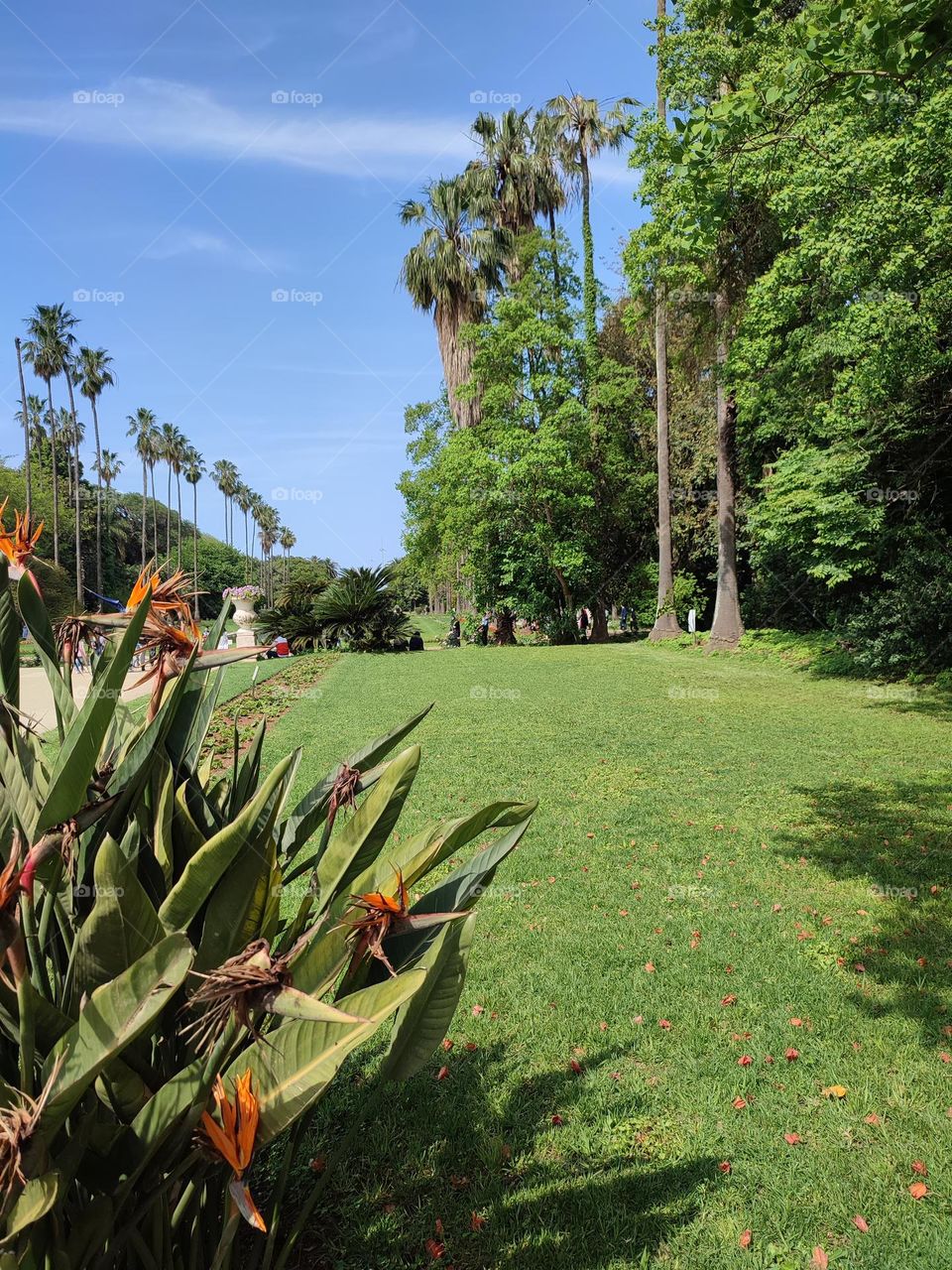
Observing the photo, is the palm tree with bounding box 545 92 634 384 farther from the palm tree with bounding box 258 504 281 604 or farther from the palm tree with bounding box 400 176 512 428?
the palm tree with bounding box 258 504 281 604

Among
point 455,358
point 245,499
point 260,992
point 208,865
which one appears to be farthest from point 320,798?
point 245,499

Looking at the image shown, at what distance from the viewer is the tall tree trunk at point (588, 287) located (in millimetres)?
25406

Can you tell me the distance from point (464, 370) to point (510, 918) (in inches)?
994

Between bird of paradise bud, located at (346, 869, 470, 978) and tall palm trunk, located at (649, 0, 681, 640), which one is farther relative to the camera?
tall palm trunk, located at (649, 0, 681, 640)

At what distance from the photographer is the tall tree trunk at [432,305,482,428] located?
1043 inches

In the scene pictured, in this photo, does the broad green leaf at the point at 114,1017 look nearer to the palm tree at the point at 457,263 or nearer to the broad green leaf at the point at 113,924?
the broad green leaf at the point at 113,924

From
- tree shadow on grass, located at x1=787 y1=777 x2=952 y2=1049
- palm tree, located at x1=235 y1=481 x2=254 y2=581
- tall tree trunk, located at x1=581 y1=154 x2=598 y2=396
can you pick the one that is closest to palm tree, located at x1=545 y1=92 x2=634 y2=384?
tall tree trunk, located at x1=581 y1=154 x2=598 y2=396

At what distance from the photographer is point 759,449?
20969 mm

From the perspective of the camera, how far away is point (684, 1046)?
3.19 m

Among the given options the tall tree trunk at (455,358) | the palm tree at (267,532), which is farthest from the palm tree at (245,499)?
the tall tree trunk at (455,358)

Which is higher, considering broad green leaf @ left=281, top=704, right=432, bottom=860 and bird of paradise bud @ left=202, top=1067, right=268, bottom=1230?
broad green leaf @ left=281, top=704, right=432, bottom=860

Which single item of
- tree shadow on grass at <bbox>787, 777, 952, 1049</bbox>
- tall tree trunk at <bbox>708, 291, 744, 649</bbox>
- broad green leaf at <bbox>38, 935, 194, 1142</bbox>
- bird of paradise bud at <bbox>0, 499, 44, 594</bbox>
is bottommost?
tree shadow on grass at <bbox>787, 777, 952, 1049</bbox>

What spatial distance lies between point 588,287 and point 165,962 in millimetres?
27758

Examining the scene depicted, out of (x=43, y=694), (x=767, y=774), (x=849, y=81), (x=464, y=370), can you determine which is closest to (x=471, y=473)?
(x=464, y=370)
